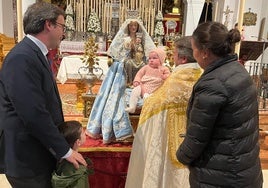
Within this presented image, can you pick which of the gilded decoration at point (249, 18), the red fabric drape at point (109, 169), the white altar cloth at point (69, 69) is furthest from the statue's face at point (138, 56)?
the gilded decoration at point (249, 18)

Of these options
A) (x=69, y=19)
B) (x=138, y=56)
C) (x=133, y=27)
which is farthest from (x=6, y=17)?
(x=138, y=56)

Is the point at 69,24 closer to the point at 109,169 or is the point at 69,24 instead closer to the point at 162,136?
the point at 109,169

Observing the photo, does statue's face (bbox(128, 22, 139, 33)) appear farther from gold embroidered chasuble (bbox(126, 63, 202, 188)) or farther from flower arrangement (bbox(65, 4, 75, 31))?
flower arrangement (bbox(65, 4, 75, 31))

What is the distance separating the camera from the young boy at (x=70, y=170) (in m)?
1.66

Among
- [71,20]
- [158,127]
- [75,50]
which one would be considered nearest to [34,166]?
[158,127]

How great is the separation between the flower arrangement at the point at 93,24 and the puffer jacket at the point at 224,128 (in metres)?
7.32

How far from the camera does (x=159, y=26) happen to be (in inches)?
344

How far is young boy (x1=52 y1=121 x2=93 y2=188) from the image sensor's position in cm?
166

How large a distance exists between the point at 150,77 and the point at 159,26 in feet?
21.2

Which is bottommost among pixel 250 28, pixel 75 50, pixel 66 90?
pixel 66 90

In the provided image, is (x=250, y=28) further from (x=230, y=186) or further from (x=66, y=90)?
(x=230, y=186)

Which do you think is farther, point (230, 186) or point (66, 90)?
point (66, 90)

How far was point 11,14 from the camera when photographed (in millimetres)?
8203

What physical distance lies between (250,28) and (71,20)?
4.84 meters
